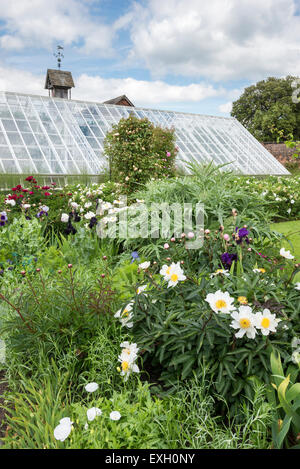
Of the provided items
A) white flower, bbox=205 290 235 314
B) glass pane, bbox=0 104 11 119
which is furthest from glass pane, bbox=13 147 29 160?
white flower, bbox=205 290 235 314

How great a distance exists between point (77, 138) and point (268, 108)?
110 feet

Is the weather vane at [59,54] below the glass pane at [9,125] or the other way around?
the other way around

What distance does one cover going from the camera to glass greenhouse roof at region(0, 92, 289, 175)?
10828mm

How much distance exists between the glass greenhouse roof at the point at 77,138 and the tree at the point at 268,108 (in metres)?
19.8

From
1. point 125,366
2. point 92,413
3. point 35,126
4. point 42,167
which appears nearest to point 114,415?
point 92,413

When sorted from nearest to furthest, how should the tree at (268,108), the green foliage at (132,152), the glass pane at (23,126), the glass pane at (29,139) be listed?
the green foliage at (132,152) < the glass pane at (29,139) < the glass pane at (23,126) < the tree at (268,108)

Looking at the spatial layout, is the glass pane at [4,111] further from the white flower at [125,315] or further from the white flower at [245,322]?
the white flower at [245,322]

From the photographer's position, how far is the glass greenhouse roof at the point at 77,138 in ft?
35.5

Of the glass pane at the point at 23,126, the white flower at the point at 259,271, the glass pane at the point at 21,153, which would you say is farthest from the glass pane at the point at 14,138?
the white flower at the point at 259,271

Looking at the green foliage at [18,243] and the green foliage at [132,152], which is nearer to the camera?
the green foliage at [18,243]

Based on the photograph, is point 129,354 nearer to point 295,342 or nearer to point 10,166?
point 295,342

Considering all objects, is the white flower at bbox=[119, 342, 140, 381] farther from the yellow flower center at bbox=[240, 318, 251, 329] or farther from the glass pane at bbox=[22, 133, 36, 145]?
the glass pane at bbox=[22, 133, 36, 145]

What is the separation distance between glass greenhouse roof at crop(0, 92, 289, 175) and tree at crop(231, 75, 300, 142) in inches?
781

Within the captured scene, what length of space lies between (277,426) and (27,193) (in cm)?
576
